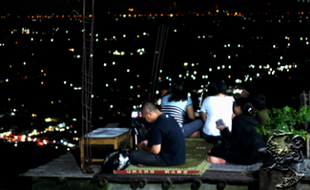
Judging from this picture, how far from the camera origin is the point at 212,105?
20.7 feet

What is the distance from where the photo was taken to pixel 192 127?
734 cm

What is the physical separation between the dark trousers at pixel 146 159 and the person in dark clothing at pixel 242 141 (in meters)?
0.96

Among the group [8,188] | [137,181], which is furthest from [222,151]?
[8,188]

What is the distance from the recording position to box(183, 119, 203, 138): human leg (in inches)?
288

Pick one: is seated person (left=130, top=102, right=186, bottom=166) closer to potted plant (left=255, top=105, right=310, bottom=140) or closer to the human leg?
potted plant (left=255, top=105, right=310, bottom=140)

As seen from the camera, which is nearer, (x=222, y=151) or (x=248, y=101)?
(x=222, y=151)

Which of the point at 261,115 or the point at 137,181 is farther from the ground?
the point at 261,115

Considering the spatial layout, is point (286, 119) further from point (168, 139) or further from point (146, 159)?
point (146, 159)

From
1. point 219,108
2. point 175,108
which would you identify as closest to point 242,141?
point 219,108

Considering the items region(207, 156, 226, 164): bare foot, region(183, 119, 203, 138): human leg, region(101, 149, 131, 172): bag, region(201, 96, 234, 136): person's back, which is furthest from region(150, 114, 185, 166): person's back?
region(183, 119, 203, 138): human leg

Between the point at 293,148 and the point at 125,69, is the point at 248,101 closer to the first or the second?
the point at 293,148

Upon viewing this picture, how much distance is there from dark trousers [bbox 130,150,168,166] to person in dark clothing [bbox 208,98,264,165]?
96 centimetres

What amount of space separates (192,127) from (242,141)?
232 cm

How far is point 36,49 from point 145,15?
26.0 m
